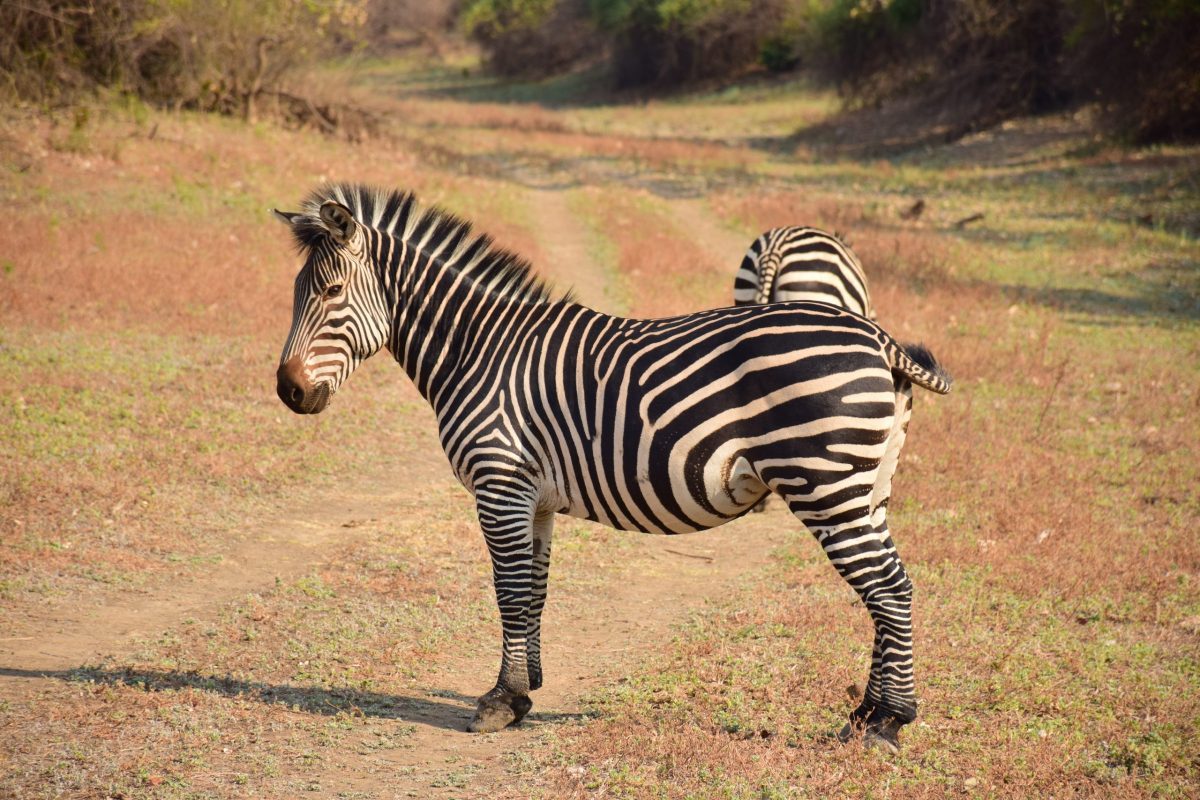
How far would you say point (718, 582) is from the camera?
7488mm

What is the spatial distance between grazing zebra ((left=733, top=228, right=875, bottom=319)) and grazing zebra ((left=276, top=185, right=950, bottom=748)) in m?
3.91

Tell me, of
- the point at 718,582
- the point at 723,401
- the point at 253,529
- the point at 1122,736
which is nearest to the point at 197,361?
the point at 253,529

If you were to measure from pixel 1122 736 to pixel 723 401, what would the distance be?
250 centimetres

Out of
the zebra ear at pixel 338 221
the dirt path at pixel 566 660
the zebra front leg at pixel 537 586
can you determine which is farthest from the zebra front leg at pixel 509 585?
the zebra ear at pixel 338 221

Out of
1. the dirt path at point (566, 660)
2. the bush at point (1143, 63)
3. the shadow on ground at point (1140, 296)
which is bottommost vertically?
the dirt path at point (566, 660)

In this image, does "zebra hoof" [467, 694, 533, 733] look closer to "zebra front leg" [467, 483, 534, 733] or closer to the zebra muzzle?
"zebra front leg" [467, 483, 534, 733]

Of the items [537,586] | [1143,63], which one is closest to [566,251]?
[537,586]

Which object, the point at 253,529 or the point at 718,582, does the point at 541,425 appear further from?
the point at 253,529

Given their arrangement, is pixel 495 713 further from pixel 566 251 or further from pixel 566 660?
pixel 566 251

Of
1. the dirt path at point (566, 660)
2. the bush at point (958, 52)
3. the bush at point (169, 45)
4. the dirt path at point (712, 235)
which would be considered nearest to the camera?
the dirt path at point (566, 660)

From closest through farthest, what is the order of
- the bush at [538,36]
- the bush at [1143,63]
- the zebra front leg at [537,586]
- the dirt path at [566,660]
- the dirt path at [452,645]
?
the dirt path at [566,660] < the dirt path at [452,645] < the zebra front leg at [537,586] < the bush at [1143,63] < the bush at [538,36]

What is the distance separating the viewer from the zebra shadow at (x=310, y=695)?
552cm

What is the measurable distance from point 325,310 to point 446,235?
0.78 metres

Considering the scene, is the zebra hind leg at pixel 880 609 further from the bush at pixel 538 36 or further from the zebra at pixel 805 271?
the bush at pixel 538 36
